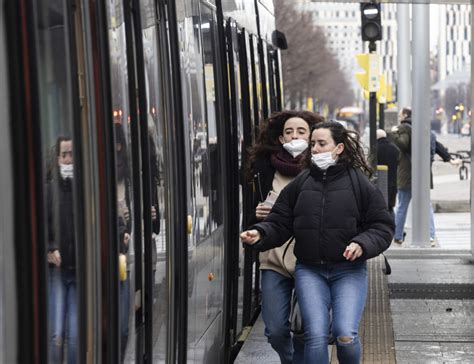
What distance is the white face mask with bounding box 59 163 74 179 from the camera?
4000 mm

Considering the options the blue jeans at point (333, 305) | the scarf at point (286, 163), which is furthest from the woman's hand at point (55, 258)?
the scarf at point (286, 163)

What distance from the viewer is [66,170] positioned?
13.3 feet

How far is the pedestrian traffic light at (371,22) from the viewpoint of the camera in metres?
18.5

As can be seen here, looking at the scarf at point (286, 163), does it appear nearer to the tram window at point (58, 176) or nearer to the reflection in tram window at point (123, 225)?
the reflection in tram window at point (123, 225)

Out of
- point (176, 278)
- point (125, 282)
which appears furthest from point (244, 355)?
point (125, 282)

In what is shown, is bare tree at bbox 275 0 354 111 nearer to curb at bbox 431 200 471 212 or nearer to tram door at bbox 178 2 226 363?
curb at bbox 431 200 471 212

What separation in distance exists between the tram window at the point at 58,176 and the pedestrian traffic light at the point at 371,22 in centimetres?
1464

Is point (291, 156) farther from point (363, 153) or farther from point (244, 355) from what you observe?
point (244, 355)

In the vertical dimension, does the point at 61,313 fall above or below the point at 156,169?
below

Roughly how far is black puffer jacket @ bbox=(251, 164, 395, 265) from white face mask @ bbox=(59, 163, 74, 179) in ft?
10.1

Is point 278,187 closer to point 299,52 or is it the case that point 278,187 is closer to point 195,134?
point 195,134

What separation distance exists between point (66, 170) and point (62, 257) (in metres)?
0.26

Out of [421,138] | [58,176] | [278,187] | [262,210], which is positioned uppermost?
[58,176]

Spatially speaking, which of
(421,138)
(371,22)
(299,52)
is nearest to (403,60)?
(421,138)
